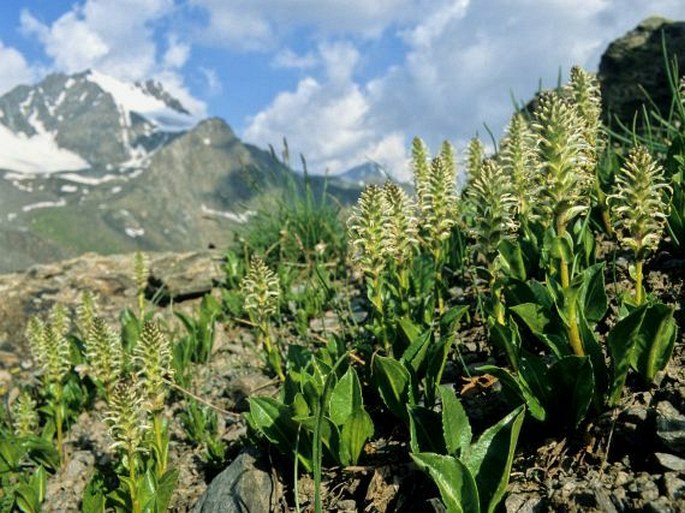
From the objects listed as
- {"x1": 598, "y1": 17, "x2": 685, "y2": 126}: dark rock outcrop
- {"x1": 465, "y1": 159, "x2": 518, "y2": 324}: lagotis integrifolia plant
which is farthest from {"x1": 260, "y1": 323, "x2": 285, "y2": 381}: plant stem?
{"x1": 598, "y1": 17, "x2": 685, "y2": 126}: dark rock outcrop

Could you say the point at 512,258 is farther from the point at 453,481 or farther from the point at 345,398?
the point at 453,481

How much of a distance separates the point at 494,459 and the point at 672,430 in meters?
0.97

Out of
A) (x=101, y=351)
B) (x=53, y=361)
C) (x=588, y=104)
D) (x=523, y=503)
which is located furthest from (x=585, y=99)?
(x=53, y=361)

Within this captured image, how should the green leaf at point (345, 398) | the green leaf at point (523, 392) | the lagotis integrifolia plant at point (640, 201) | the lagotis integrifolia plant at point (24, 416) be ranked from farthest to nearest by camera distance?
1. the lagotis integrifolia plant at point (24, 416)
2. the green leaf at point (345, 398)
3. the lagotis integrifolia plant at point (640, 201)
4. the green leaf at point (523, 392)

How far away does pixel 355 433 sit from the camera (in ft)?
14.0

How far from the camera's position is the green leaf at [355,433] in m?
4.20

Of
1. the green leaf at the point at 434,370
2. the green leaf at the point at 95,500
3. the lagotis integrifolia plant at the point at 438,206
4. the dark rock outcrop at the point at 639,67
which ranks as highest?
the dark rock outcrop at the point at 639,67

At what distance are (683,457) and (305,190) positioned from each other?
9006 millimetres

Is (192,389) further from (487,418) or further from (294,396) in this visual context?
(487,418)

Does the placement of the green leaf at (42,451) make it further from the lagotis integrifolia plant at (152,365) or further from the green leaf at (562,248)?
the green leaf at (562,248)

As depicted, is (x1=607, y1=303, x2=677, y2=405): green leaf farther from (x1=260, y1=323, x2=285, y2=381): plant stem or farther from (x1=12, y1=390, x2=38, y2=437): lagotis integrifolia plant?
(x1=12, y1=390, x2=38, y2=437): lagotis integrifolia plant

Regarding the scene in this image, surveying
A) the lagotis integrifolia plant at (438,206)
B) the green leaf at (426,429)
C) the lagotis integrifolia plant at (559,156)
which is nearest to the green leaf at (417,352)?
the green leaf at (426,429)

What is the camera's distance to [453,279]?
7.44 meters

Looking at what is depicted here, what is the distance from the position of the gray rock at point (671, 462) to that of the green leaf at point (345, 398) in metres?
1.90
